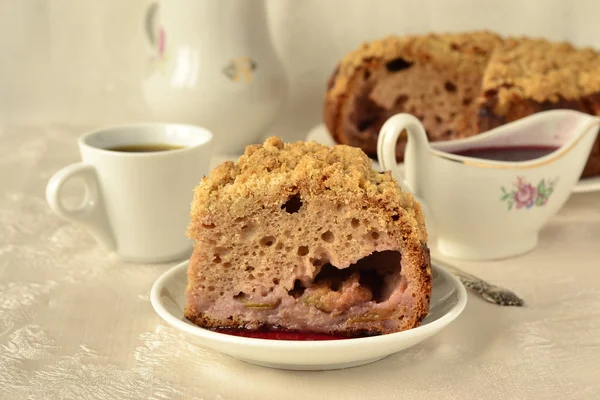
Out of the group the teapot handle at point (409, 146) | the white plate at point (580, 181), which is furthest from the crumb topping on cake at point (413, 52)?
the teapot handle at point (409, 146)

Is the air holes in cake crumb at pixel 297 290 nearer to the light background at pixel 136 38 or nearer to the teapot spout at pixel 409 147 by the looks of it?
the teapot spout at pixel 409 147

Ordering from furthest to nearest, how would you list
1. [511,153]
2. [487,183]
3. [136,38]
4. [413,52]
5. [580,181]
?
[136,38] < [413,52] < [580,181] < [511,153] < [487,183]

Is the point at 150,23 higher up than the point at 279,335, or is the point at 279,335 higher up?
the point at 150,23

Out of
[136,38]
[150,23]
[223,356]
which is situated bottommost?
[223,356]

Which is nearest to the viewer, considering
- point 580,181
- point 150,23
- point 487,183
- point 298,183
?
point 298,183

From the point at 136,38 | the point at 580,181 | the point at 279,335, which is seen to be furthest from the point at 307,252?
the point at 136,38

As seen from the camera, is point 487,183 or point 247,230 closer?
point 247,230

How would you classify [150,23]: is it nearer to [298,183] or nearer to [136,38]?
[136,38]
